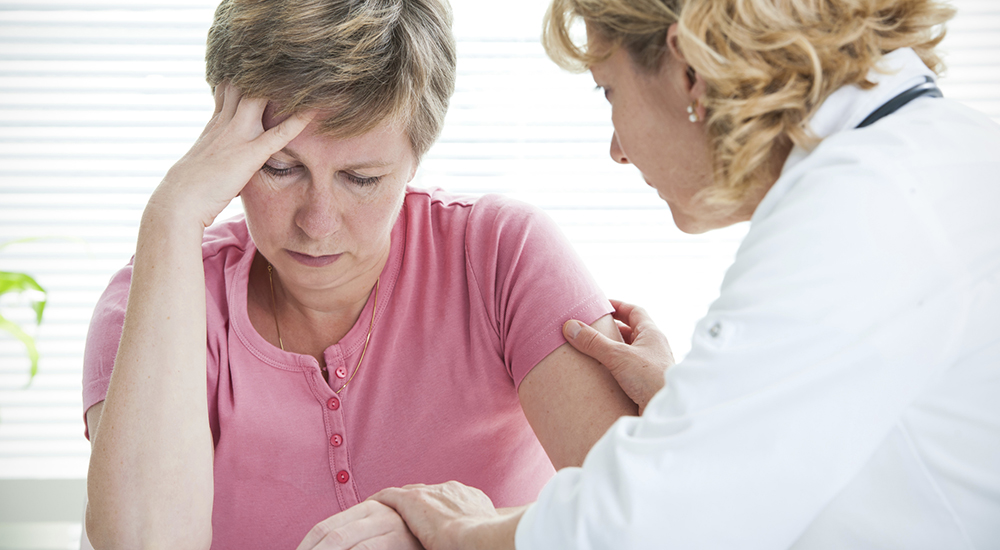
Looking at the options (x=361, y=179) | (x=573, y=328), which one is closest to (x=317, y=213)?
(x=361, y=179)

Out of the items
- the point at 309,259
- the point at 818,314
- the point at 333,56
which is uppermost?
the point at 333,56

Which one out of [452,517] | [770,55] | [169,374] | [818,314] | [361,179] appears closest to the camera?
[818,314]

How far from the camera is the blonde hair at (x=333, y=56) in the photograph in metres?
1.17

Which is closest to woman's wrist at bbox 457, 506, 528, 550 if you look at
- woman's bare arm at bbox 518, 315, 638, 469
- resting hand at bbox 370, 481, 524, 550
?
resting hand at bbox 370, 481, 524, 550

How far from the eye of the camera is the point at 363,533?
98cm

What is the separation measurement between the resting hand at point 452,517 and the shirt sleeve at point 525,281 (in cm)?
32

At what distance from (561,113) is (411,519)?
1.90m

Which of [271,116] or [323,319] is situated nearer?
[271,116]

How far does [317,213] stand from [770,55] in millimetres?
757

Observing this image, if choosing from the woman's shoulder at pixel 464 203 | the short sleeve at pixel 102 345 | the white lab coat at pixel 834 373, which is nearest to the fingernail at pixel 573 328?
the woman's shoulder at pixel 464 203

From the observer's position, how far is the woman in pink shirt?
116 centimetres

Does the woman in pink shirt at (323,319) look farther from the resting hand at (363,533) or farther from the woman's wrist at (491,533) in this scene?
the woman's wrist at (491,533)

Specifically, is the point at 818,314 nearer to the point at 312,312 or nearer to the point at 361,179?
the point at 361,179

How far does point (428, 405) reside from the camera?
4.56ft
